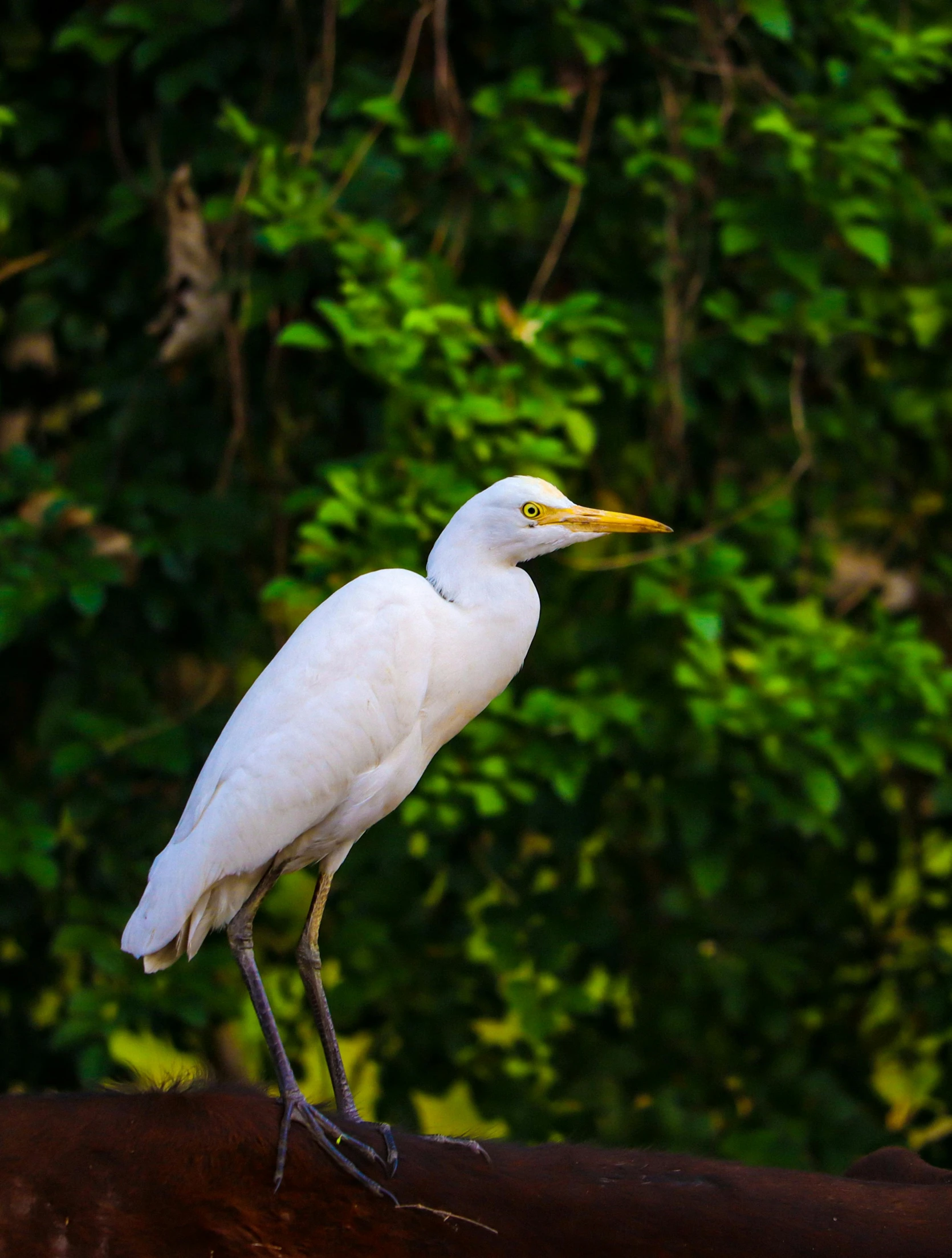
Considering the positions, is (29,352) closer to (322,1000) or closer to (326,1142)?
(322,1000)

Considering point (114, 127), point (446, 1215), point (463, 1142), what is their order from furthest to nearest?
point (114, 127) < point (463, 1142) < point (446, 1215)

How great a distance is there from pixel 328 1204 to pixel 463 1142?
7.0 inches

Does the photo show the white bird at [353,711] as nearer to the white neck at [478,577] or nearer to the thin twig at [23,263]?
the white neck at [478,577]

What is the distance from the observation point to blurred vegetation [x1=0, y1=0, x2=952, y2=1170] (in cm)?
256

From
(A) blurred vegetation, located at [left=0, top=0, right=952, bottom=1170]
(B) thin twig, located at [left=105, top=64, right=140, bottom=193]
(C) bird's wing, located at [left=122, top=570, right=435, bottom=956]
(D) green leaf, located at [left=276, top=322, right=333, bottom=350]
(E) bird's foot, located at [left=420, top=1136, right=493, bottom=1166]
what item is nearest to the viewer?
(E) bird's foot, located at [left=420, top=1136, right=493, bottom=1166]

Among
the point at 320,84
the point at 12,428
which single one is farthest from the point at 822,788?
the point at 12,428

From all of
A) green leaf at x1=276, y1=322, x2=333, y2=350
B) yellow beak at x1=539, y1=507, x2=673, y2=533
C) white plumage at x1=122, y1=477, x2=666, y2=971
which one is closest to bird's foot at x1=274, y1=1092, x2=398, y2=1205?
white plumage at x1=122, y1=477, x2=666, y2=971

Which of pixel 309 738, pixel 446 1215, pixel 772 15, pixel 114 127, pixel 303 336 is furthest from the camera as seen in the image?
pixel 114 127

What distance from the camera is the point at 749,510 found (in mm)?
2814

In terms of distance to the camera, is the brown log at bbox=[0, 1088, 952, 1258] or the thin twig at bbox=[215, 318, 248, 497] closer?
the brown log at bbox=[0, 1088, 952, 1258]

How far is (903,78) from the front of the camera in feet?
8.68

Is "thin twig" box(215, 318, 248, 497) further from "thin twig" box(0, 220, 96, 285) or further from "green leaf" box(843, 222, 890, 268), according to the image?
"green leaf" box(843, 222, 890, 268)

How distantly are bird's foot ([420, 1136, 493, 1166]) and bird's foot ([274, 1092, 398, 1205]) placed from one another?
0.09 m

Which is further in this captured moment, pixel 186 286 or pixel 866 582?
pixel 866 582
